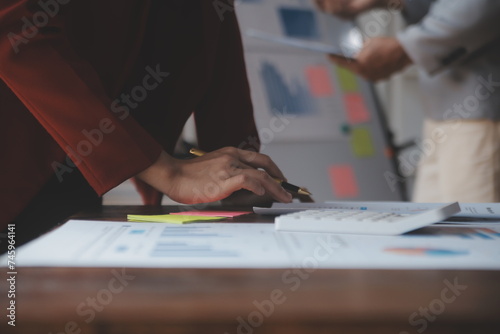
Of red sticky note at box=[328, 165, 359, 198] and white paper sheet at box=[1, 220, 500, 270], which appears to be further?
red sticky note at box=[328, 165, 359, 198]

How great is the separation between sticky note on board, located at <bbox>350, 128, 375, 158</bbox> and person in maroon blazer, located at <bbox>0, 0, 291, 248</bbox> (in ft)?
5.61

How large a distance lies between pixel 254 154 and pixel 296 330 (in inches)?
17.4

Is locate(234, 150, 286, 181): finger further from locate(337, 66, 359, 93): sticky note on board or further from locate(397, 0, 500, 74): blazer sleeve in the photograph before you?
locate(337, 66, 359, 93): sticky note on board

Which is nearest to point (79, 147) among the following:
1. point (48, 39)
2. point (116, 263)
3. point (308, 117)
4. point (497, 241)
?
point (48, 39)

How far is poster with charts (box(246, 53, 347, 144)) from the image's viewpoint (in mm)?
2438

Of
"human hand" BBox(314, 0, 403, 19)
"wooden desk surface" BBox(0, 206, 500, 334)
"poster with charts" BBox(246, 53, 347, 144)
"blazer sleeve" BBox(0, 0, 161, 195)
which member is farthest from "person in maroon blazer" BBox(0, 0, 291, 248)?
"poster with charts" BBox(246, 53, 347, 144)

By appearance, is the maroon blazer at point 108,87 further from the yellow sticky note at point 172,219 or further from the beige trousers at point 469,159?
the beige trousers at point 469,159

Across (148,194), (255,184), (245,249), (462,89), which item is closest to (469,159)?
(462,89)

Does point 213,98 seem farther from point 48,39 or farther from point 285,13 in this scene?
point 285,13

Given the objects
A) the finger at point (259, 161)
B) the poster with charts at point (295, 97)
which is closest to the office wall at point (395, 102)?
the poster with charts at point (295, 97)

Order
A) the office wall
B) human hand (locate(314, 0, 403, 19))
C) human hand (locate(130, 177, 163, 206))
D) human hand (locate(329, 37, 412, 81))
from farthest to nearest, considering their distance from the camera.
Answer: the office wall → human hand (locate(314, 0, 403, 19)) → human hand (locate(329, 37, 412, 81)) → human hand (locate(130, 177, 163, 206))

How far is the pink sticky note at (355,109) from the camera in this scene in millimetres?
2594

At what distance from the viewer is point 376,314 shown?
259mm

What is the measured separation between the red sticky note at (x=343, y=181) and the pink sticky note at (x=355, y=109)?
0.25 metres
